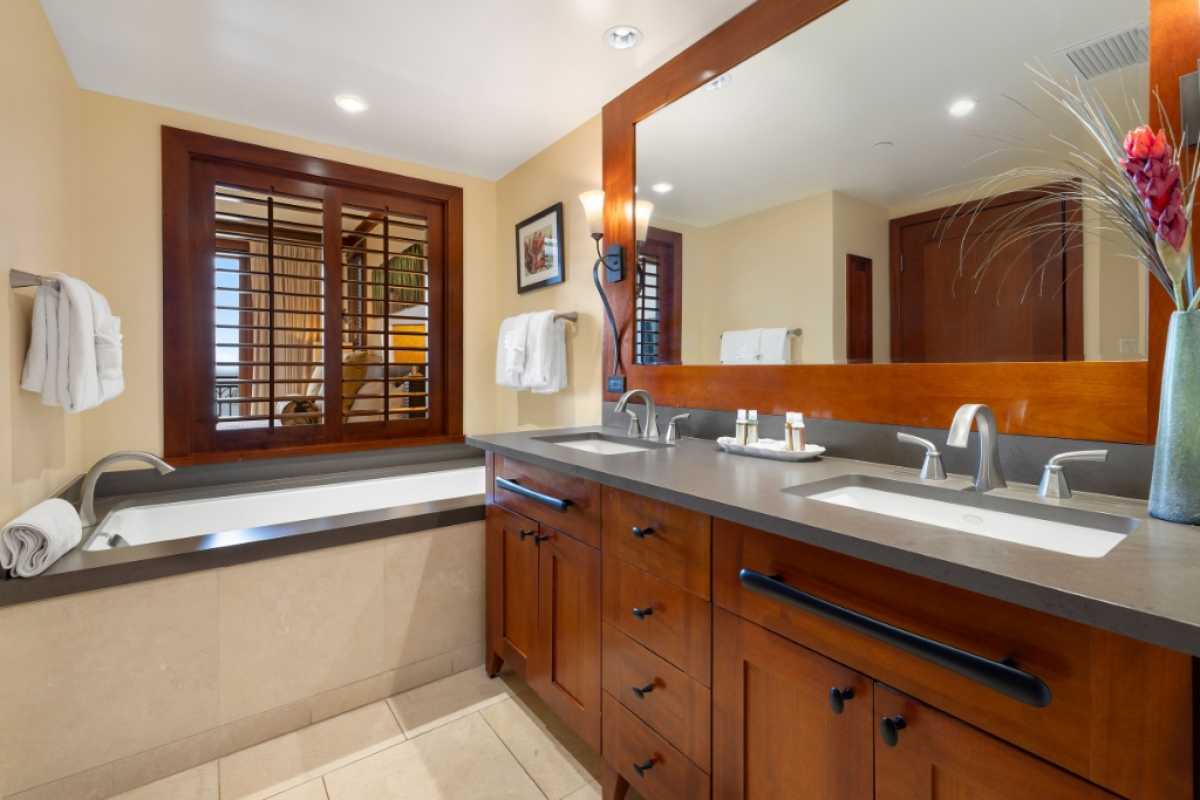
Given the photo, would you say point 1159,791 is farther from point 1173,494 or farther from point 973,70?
point 973,70

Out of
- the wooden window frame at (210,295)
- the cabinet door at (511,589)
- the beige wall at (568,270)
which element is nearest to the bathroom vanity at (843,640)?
the cabinet door at (511,589)

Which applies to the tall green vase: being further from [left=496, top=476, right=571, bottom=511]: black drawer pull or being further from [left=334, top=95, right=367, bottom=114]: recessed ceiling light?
[left=334, top=95, right=367, bottom=114]: recessed ceiling light

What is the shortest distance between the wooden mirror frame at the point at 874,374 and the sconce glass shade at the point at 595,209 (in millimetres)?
30

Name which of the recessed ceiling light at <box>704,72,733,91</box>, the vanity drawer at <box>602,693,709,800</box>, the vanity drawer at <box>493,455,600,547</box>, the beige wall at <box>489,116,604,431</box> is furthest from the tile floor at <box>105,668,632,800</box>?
the recessed ceiling light at <box>704,72,733,91</box>

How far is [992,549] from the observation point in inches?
29.1

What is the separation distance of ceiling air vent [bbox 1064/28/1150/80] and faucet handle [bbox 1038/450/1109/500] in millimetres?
747

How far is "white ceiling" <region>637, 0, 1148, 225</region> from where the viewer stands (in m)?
1.14

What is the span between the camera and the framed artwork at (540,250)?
270cm

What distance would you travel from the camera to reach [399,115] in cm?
249

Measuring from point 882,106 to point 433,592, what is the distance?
208 cm

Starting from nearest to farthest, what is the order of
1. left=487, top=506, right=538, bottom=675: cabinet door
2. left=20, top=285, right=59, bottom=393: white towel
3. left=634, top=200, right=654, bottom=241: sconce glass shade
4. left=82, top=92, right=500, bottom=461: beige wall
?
1. left=20, top=285, right=59, bottom=393: white towel
2. left=487, top=506, right=538, bottom=675: cabinet door
3. left=634, top=200, right=654, bottom=241: sconce glass shade
4. left=82, top=92, right=500, bottom=461: beige wall

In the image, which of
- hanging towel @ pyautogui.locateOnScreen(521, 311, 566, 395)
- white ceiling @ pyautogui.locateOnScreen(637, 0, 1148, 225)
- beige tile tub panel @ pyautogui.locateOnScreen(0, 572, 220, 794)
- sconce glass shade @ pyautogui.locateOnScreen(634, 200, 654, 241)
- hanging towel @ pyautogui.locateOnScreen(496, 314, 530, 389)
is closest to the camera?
white ceiling @ pyautogui.locateOnScreen(637, 0, 1148, 225)

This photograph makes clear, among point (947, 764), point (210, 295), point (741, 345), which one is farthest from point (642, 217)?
point (210, 295)

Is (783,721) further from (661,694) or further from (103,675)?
(103,675)
